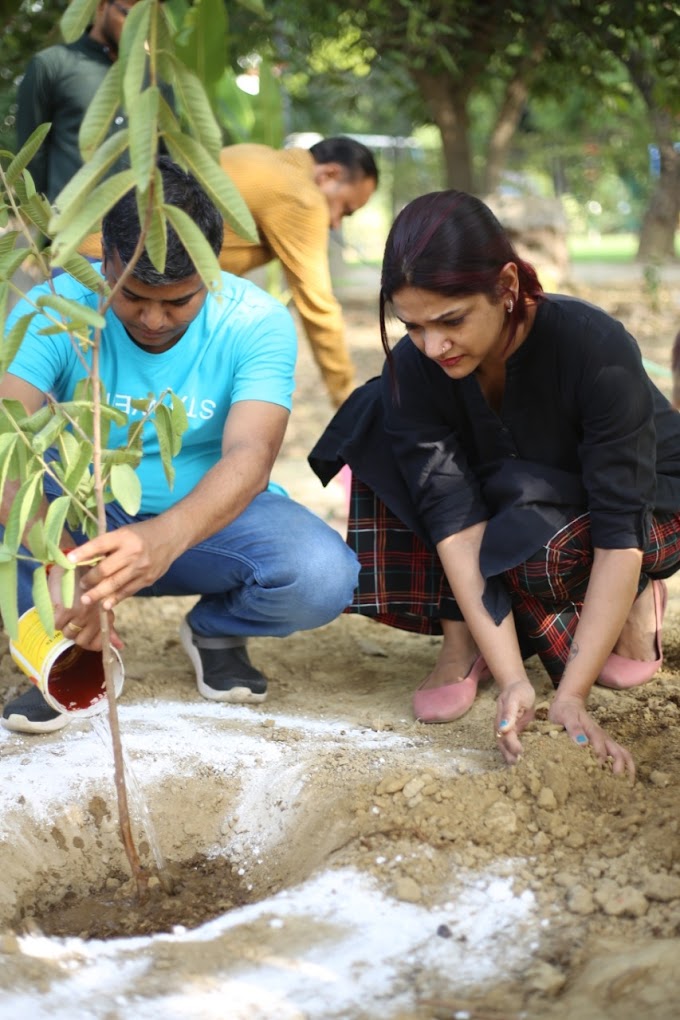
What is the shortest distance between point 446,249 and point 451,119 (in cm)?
543

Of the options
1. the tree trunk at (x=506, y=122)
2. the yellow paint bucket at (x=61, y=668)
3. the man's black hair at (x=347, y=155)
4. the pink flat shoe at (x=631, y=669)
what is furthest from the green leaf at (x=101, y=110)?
the tree trunk at (x=506, y=122)

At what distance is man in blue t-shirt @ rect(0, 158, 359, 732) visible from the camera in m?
2.35

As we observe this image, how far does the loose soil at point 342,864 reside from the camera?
1.68 m

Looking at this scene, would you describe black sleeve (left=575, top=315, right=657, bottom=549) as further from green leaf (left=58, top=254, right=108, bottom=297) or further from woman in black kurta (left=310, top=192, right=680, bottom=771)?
green leaf (left=58, top=254, right=108, bottom=297)

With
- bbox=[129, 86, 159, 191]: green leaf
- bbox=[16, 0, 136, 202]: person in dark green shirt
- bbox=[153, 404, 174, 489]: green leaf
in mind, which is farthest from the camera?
bbox=[16, 0, 136, 202]: person in dark green shirt

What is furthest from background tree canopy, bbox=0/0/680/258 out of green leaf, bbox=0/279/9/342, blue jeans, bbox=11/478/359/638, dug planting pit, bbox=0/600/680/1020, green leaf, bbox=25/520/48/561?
dug planting pit, bbox=0/600/680/1020

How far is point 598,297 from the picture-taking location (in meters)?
9.60

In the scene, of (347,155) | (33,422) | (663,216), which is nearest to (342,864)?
(33,422)

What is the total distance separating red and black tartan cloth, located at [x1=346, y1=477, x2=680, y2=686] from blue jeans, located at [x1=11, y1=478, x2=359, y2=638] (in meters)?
0.07

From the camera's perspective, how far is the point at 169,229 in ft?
7.44

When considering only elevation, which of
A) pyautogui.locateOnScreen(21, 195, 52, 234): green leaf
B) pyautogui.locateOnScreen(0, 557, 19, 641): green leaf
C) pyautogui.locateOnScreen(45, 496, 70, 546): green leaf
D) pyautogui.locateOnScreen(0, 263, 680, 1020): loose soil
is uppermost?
pyautogui.locateOnScreen(21, 195, 52, 234): green leaf

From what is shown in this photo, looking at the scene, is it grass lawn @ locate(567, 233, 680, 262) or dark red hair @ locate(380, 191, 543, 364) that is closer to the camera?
dark red hair @ locate(380, 191, 543, 364)

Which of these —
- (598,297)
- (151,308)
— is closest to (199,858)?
(151,308)

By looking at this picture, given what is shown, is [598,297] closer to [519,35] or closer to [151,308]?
[519,35]
